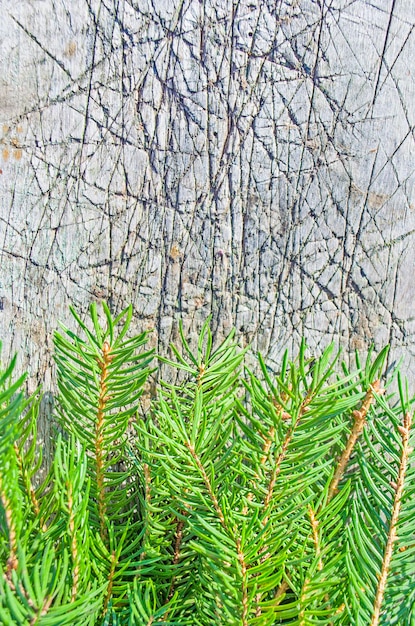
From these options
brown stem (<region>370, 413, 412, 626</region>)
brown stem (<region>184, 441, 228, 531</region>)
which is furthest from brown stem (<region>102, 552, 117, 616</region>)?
brown stem (<region>370, 413, 412, 626</region>)

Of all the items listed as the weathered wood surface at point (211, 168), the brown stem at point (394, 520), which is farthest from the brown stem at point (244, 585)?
the weathered wood surface at point (211, 168)

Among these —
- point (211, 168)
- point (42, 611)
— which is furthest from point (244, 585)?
point (211, 168)

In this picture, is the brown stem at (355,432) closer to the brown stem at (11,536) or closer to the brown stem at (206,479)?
the brown stem at (206,479)

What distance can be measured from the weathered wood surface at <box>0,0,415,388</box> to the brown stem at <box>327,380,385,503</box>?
6.4 inches

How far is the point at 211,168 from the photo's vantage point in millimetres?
758

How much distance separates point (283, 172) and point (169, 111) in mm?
157

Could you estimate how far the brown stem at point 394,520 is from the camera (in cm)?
51

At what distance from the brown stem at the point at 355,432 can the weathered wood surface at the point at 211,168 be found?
0.16m

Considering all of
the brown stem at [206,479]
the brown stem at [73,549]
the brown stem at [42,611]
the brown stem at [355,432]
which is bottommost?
the brown stem at [42,611]

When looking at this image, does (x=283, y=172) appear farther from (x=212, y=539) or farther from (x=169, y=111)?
(x=212, y=539)

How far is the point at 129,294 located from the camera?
77cm

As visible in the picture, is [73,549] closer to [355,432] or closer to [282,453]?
[282,453]

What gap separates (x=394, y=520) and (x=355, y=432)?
0.39 feet

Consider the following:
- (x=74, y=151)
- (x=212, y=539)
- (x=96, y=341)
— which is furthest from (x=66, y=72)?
(x=212, y=539)
